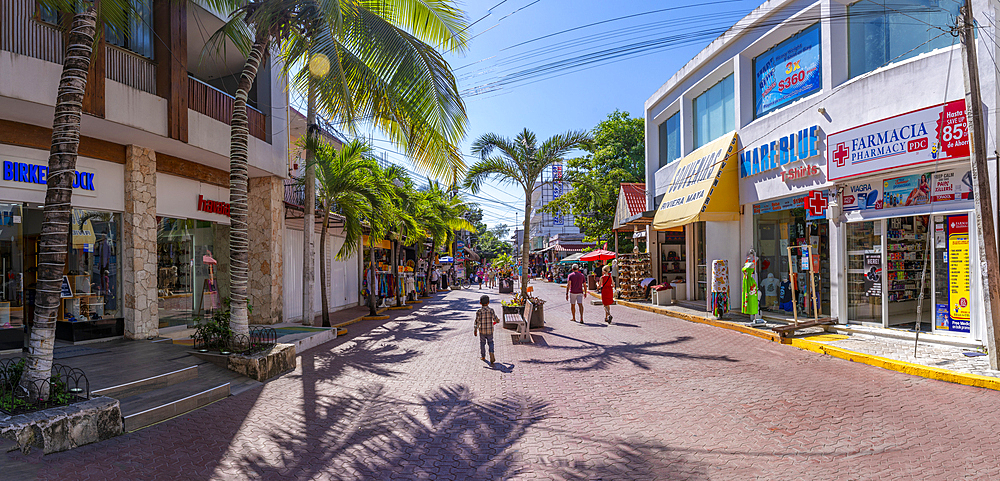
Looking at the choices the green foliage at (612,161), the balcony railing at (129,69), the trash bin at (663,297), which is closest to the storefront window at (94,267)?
the balcony railing at (129,69)

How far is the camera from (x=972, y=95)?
7.79m

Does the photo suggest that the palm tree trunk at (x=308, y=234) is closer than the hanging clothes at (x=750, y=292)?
No

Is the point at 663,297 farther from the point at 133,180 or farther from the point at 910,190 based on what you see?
the point at 133,180

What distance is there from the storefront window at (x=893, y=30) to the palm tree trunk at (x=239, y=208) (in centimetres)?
1244

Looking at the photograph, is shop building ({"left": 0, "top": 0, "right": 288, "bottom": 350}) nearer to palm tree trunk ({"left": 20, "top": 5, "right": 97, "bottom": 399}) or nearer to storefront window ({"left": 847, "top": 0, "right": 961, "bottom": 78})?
palm tree trunk ({"left": 20, "top": 5, "right": 97, "bottom": 399})

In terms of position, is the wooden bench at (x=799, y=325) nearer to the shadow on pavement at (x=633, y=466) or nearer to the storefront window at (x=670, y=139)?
the shadow on pavement at (x=633, y=466)

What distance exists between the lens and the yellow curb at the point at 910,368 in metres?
6.98

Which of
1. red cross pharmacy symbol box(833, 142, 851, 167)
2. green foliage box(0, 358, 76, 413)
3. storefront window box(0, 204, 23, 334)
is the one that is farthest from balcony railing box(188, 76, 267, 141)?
red cross pharmacy symbol box(833, 142, 851, 167)

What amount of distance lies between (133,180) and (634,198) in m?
19.4

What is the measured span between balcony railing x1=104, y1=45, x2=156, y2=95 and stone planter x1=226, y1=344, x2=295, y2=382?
235 inches

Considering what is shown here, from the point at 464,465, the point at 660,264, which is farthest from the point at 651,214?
the point at 464,465

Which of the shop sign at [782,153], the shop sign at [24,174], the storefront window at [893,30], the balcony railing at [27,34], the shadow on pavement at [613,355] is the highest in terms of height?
the storefront window at [893,30]

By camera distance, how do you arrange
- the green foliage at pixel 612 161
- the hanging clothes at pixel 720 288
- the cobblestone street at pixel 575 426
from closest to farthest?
the cobblestone street at pixel 575 426 → the hanging clothes at pixel 720 288 → the green foliage at pixel 612 161

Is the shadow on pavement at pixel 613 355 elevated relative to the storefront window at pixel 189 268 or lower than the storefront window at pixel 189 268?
lower
